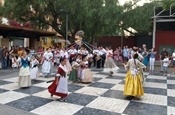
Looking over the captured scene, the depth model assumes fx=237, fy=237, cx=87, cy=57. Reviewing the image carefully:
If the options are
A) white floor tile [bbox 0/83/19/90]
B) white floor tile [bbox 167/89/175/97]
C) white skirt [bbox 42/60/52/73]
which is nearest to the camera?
white floor tile [bbox 167/89/175/97]

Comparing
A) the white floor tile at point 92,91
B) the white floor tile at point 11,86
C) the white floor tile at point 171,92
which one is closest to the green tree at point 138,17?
the white floor tile at point 171,92

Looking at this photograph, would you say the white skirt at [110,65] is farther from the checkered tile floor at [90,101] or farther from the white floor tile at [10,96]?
the white floor tile at [10,96]

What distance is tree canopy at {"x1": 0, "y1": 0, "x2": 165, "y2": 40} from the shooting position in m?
19.6

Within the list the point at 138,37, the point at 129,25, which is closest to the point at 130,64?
the point at 129,25

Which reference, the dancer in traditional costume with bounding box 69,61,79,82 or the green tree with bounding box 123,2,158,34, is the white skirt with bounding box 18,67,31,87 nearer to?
the dancer in traditional costume with bounding box 69,61,79,82

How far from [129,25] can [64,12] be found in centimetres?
572

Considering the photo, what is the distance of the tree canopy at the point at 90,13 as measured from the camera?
1962 centimetres

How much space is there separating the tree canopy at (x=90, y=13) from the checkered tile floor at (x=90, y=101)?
34.9ft

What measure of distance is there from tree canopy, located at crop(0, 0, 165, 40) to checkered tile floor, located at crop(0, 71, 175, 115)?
10.6m

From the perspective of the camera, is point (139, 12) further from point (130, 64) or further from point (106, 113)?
point (106, 113)

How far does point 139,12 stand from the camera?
1998 cm

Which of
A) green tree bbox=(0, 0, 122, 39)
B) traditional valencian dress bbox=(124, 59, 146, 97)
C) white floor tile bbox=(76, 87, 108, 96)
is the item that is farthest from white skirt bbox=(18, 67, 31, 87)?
green tree bbox=(0, 0, 122, 39)

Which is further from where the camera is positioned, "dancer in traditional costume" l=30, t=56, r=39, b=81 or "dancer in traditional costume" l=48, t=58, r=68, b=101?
"dancer in traditional costume" l=30, t=56, r=39, b=81

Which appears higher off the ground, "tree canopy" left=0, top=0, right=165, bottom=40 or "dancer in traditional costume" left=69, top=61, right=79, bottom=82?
"tree canopy" left=0, top=0, right=165, bottom=40
